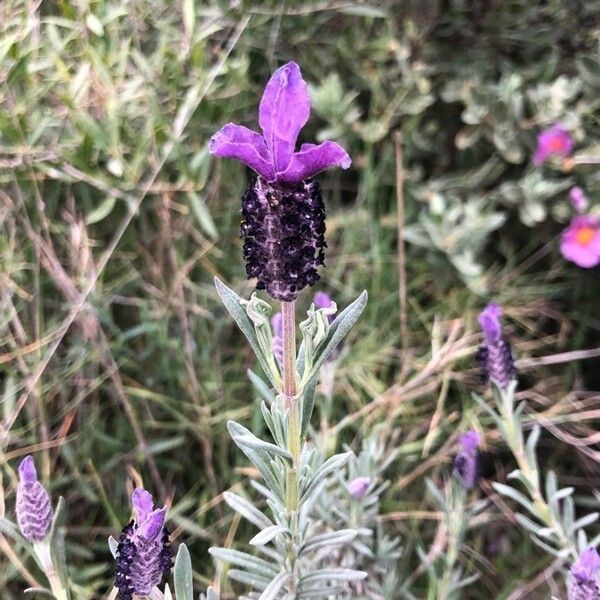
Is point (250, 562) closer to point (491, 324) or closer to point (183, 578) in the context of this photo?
point (183, 578)

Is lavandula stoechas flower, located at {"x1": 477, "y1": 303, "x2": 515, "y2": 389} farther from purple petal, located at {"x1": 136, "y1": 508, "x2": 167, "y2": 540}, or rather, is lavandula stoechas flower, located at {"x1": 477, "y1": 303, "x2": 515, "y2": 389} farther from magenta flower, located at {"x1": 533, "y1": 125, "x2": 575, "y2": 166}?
magenta flower, located at {"x1": 533, "y1": 125, "x2": 575, "y2": 166}

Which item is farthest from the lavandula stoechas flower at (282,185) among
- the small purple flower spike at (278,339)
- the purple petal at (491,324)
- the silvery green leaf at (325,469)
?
the purple petal at (491,324)

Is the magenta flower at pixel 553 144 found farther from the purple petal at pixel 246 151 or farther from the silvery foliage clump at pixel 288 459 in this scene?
the purple petal at pixel 246 151

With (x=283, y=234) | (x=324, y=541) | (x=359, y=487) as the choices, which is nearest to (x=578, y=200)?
(x=359, y=487)

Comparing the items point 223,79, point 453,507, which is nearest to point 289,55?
point 223,79

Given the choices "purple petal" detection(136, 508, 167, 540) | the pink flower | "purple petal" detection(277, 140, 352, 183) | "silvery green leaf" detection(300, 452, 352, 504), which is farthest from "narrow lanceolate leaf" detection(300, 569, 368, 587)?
the pink flower

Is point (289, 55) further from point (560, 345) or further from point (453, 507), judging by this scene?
point (453, 507)
